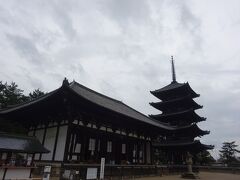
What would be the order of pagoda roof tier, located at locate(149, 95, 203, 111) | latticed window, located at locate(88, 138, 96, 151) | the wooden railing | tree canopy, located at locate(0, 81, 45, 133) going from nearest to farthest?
the wooden railing < latticed window, located at locate(88, 138, 96, 151) < tree canopy, located at locate(0, 81, 45, 133) < pagoda roof tier, located at locate(149, 95, 203, 111)

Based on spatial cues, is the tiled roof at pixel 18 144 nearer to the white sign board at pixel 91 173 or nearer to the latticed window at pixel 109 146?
the white sign board at pixel 91 173

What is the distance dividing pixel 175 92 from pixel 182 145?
11.3 m

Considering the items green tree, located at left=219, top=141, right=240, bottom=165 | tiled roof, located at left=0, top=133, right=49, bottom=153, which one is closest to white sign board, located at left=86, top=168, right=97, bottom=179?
tiled roof, located at left=0, top=133, right=49, bottom=153

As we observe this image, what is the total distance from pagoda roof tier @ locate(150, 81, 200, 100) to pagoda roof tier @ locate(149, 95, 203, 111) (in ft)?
4.30

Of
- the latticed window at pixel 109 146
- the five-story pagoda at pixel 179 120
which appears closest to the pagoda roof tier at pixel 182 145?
the five-story pagoda at pixel 179 120

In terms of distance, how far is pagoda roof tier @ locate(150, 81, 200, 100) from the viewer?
129 ft

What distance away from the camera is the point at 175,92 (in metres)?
40.8

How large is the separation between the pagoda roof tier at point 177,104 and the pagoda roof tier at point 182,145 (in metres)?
7.33

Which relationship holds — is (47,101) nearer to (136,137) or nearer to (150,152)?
Result: (136,137)

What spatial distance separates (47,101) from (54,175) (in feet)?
16.1

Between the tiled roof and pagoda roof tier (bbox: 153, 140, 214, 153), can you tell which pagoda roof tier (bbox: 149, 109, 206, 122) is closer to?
pagoda roof tier (bbox: 153, 140, 214, 153)

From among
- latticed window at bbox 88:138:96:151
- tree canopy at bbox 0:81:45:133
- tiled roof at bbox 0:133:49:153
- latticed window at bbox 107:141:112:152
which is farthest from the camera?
tree canopy at bbox 0:81:45:133

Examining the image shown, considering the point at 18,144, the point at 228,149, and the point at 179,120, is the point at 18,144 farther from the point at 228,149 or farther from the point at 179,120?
the point at 228,149

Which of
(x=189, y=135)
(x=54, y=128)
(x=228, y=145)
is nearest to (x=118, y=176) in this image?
(x=54, y=128)
